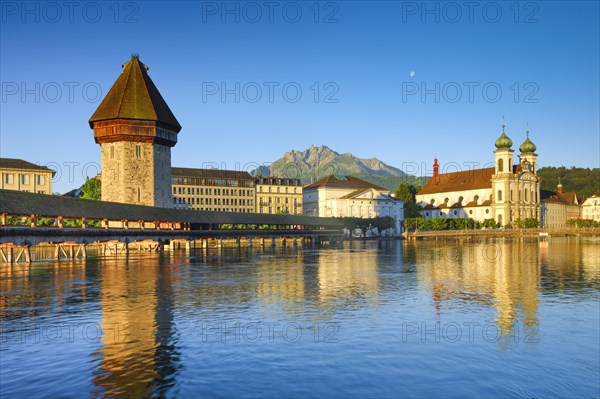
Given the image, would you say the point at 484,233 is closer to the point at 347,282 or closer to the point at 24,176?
the point at 24,176

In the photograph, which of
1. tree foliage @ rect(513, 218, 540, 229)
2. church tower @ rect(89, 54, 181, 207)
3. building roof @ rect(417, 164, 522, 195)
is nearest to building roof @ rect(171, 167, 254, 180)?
church tower @ rect(89, 54, 181, 207)

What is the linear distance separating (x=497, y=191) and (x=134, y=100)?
107 m

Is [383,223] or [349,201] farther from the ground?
[349,201]

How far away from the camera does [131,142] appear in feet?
254

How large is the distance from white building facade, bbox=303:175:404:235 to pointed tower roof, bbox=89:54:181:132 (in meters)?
63.5

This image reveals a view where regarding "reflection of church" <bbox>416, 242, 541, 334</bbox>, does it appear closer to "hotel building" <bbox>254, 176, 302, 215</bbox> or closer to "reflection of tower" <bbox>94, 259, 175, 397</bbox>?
"reflection of tower" <bbox>94, 259, 175, 397</bbox>

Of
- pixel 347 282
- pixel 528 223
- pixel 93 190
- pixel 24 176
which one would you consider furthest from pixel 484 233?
pixel 347 282

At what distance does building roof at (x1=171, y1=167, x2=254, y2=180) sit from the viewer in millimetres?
134000

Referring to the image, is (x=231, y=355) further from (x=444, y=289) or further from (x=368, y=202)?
(x=368, y=202)

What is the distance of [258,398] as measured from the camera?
1187 centimetres

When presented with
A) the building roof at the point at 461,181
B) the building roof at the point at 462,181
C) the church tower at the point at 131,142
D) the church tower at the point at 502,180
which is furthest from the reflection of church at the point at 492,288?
the building roof at the point at 461,181

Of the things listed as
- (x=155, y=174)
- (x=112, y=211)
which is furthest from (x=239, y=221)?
(x=112, y=211)

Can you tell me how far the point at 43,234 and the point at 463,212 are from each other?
137218 mm

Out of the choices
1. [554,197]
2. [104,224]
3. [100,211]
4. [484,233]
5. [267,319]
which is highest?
[554,197]
